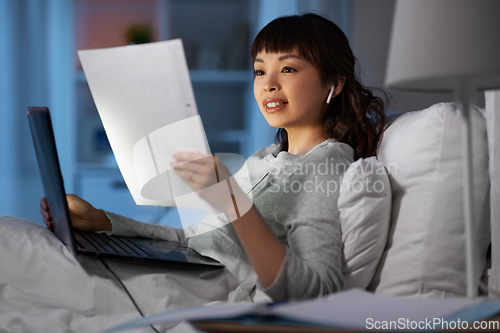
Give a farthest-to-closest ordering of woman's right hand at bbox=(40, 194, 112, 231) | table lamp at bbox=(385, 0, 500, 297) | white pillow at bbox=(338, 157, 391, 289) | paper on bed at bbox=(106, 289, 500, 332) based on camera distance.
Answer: woman's right hand at bbox=(40, 194, 112, 231)
white pillow at bbox=(338, 157, 391, 289)
table lamp at bbox=(385, 0, 500, 297)
paper on bed at bbox=(106, 289, 500, 332)

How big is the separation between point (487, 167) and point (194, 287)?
1.96ft

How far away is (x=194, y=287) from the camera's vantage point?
837 mm

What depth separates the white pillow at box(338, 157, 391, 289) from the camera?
2.52 ft

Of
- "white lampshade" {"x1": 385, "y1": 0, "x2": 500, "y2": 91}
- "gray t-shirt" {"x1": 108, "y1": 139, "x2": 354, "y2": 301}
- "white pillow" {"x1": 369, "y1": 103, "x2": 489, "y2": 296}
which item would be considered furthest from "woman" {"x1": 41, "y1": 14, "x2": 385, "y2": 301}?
"white lampshade" {"x1": 385, "y1": 0, "x2": 500, "y2": 91}

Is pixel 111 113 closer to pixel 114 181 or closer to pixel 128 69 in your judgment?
pixel 128 69

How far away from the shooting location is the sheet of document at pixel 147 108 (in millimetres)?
646

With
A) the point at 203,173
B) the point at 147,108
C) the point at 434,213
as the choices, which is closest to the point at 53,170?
the point at 147,108

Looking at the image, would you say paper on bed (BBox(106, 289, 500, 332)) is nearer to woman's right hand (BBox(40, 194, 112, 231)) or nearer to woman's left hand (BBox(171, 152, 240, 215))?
woman's left hand (BBox(171, 152, 240, 215))

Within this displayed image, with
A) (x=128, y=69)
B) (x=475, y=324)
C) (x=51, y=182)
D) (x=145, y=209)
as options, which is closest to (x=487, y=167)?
(x=475, y=324)

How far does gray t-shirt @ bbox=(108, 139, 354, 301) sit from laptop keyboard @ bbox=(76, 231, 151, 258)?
49 millimetres

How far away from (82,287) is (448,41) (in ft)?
2.40

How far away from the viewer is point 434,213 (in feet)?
2.41

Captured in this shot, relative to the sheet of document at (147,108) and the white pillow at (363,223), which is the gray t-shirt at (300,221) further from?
the sheet of document at (147,108)

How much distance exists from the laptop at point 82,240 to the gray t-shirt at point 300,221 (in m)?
0.06
